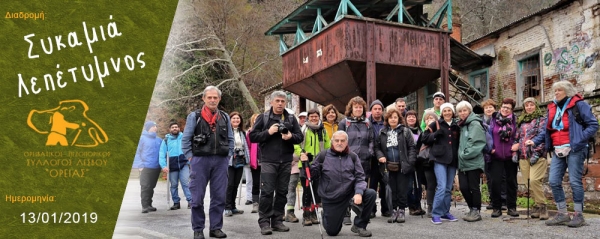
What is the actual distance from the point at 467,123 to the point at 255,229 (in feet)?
11.0

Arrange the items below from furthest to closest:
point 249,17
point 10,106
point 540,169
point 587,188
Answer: point 249,17
point 587,188
point 540,169
point 10,106

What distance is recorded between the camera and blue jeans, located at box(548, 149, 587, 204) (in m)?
6.38

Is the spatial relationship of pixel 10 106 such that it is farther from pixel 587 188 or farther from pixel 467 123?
pixel 587 188

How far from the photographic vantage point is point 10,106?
12.7 ft

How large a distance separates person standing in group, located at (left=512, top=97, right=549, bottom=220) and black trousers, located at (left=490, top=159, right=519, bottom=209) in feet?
0.55

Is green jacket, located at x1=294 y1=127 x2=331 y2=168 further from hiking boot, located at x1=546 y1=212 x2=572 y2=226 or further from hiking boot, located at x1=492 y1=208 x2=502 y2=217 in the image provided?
hiking boot, located at x1=546 y1=212 x2=572 y2=226

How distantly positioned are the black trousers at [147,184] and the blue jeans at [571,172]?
6.40 metres

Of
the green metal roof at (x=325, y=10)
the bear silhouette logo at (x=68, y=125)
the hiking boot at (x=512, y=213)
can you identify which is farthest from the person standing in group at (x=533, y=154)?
the green metal roof at (x=325, y=10)

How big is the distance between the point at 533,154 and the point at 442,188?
141 centimetres

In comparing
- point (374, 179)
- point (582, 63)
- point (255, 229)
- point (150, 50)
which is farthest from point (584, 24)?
point (150, 50)

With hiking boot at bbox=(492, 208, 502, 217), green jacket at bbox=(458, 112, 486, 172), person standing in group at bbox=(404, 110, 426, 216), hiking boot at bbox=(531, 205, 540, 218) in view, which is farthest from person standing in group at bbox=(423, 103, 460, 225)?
hiking boot at bbox=(531, 205, 540, 218)

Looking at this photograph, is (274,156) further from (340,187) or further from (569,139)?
(569,139)

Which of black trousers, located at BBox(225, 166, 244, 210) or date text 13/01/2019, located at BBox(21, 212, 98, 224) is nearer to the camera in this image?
date text 13/01/2019, located at BBox(21, 212, 98, 224)

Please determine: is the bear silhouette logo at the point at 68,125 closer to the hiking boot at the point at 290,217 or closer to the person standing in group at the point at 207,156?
the person standing in group at the point at 207,156
